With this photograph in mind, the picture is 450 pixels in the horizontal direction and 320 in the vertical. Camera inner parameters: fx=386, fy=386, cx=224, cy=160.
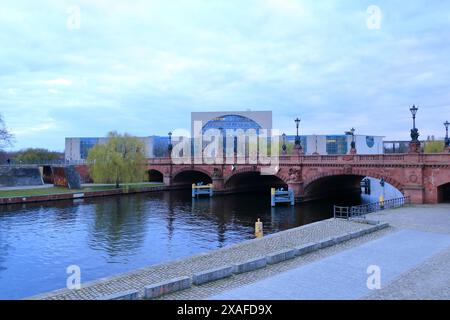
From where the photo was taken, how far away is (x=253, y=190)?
222 ft

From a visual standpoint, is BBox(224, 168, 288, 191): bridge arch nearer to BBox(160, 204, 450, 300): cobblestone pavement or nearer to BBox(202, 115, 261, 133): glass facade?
BBox(160, 204, 450, 300): cobblestone pavement

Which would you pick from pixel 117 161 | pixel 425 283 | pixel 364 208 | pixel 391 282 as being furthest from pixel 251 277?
pixel 117 161

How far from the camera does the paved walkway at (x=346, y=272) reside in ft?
37.8

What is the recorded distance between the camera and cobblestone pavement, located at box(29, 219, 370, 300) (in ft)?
40.0

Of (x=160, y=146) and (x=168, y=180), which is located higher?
(x=160, y=146)

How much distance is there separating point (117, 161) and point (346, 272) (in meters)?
48.9

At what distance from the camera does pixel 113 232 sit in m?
29.9

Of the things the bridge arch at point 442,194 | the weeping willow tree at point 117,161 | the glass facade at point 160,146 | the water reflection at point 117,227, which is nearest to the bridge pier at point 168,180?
the weeping willow tree at point 117,161

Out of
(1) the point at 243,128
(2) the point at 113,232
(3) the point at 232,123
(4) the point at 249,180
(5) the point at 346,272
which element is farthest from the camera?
(3) the point at 232,123

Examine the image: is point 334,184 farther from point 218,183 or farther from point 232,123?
Answer: point 232,123

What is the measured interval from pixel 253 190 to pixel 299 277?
54.6 m

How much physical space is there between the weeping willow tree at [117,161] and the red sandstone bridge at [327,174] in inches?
359

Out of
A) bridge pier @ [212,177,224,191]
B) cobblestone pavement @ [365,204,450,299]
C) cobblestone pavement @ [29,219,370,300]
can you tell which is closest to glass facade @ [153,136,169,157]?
bridge pier @ [212,177,224,191]

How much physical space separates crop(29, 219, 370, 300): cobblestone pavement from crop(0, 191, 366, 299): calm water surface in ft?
17.8
